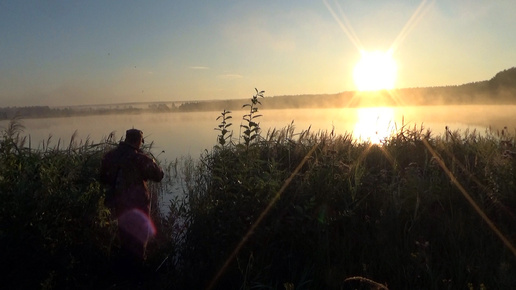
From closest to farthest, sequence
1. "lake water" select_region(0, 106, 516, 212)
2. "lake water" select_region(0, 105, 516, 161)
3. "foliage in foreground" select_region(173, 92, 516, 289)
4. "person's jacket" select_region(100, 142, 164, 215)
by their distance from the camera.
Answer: "foliage in foreground" select_region(173, 92, 516, 289)
"person's jacket" select_region(100, 142, 164, 215)
"lake water" select_region(0, 106, 516, 212)
"lake water" select_region(0, 105, 516, 161)

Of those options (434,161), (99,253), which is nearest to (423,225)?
(434,161)

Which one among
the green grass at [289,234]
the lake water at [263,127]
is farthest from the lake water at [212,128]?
the green grass at [289,234]

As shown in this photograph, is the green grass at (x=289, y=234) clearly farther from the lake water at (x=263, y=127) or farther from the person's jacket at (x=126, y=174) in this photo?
the lake water at (x=263, y=127)

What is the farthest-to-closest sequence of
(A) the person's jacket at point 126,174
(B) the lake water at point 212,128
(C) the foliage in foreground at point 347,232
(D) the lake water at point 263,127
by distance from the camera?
1. (D) the lake water at point 263,127
2. (B) the lake water at point 212,128
3. (A) the person's jacket at point 126,174
4. (C) the foliage in foreground at point 347,232

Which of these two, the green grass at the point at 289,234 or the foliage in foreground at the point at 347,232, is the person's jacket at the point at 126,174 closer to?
the green grass at the point at 289,234

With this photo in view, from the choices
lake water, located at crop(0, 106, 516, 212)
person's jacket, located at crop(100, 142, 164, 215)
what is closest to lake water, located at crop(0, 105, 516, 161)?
lake water, located at crop(0, 106, 516, 212)

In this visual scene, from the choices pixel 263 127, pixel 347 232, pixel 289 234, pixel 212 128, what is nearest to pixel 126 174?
pixel 289 234

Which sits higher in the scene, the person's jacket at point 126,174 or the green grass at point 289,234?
the person's jacket at point 126,174

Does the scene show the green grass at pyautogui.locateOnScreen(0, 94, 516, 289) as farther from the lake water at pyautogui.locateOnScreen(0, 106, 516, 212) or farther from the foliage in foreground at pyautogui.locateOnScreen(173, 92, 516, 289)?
the lake water at pyautogui.locateOnScreen(0, 106, 516, 212)

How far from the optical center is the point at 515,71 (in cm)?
5166

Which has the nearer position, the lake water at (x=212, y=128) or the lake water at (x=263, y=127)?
the lake water at (x=212, y=128)

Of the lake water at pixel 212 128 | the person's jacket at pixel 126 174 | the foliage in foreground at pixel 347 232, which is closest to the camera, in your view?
the foliage in foreground at pixel 347 232

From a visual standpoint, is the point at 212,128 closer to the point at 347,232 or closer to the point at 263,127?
the point at 263,127

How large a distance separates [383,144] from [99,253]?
6865 millimetres
